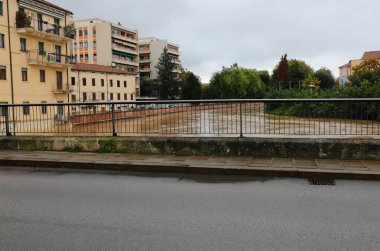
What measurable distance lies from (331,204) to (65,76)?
2057 inches

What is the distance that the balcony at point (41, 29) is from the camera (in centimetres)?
4466

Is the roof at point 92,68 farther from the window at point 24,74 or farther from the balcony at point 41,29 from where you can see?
the window at point 24,74

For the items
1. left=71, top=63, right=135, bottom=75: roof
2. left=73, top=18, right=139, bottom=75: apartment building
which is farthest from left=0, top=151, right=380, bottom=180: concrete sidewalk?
left=73, top=18, right=139, bottom=75: apartment building

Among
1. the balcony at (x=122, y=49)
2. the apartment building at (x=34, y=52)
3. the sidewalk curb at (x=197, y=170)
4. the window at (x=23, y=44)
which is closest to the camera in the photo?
the sidewalk curb at (x=197, y=170)

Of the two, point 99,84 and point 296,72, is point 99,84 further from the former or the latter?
point 296,72

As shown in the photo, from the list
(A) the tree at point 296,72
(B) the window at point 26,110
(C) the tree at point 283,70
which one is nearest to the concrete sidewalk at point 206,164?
(B) the window at point 26,110

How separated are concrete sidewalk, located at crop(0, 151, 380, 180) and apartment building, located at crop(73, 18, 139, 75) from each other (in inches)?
3526

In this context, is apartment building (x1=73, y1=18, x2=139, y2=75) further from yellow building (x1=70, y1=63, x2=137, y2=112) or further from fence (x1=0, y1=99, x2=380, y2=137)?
fence (x1=0, y1=99, x2=380, y2=137)

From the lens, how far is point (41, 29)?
158 feet

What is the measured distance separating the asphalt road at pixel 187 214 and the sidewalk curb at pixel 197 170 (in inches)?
11.6

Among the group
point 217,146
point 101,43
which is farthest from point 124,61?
point 217,146

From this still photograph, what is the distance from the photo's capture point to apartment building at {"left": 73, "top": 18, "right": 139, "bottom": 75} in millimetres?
97312

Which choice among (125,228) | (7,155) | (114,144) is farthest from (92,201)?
(7,155)

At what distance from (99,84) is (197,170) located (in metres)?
71.6
